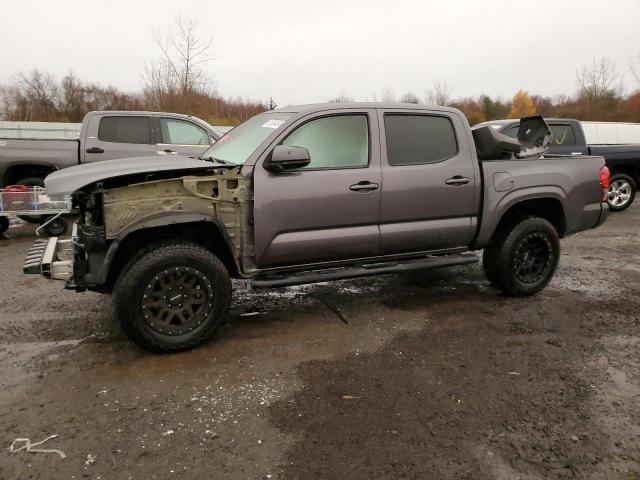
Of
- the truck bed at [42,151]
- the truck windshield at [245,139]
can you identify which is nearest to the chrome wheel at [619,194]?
the truck windshield at [245,139]

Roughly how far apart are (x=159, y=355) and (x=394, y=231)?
213cm

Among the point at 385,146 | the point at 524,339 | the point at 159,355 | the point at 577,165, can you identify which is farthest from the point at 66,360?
the point at 577,165

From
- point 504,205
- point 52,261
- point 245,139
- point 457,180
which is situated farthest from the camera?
point 504,205

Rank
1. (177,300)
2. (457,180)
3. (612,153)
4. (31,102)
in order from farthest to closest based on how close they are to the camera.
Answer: (31,102) → (612,153) → (457,180) → (177,300)

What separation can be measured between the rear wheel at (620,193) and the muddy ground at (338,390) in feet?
21.6

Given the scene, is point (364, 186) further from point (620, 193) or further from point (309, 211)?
point (620, 193)

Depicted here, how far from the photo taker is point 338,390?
10.3 ft

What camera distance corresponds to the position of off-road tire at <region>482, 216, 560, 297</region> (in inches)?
186

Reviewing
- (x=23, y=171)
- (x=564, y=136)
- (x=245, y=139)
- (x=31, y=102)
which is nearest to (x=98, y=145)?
(x=23, y=171)

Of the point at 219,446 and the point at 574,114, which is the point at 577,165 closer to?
the point at 219,446

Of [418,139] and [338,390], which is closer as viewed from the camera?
[338,390]

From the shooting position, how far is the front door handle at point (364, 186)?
402 cm

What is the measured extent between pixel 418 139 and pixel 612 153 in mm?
8069

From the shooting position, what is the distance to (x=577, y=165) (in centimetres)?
498
